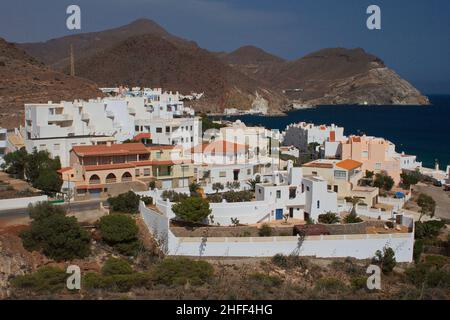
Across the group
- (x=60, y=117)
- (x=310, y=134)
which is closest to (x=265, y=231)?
(x=60, y=117)

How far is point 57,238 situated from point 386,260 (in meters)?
14.1

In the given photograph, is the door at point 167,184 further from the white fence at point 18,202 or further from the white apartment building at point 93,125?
the white fence at point 18,202

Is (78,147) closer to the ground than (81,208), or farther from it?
farther from it

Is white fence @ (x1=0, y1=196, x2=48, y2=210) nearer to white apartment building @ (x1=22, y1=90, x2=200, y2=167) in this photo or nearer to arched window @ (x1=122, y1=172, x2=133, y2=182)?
arched window @ (x1=122, y1=172, x2=133, y2=182)

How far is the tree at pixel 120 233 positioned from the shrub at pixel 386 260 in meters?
10.8

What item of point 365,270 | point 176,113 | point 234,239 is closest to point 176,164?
point 234,239

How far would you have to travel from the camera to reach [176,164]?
34688 mm

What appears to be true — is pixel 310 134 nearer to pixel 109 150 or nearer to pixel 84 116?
pixel 84 116

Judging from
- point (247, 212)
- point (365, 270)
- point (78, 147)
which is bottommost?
point (365, 270)

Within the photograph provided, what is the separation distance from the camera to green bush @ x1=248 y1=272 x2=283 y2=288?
17072 mm

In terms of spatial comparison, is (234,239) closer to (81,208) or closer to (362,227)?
(362,227)

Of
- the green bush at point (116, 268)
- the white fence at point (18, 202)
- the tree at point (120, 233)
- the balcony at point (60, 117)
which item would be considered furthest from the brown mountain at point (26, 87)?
the green bush at point (116, 268)

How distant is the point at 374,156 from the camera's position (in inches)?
1524
